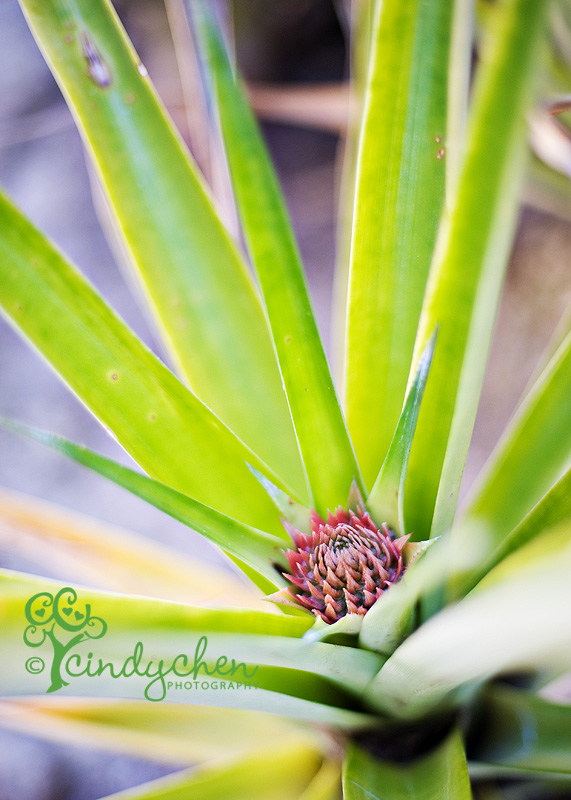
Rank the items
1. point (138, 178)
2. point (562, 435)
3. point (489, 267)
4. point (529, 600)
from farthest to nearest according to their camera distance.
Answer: point (138, 178)
point (562, 435)
point (489, 267)
point (529, 600)

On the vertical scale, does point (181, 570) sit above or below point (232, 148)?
below

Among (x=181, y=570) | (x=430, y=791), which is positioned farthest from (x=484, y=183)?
(x=181, y=570)

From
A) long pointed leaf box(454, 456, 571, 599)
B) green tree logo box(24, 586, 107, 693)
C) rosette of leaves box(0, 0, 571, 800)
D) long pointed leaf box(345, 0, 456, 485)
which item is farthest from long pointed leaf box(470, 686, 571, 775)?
green tree logo box(24, 586, 107, 693)

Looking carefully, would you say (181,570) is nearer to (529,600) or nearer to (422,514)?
(422,514)

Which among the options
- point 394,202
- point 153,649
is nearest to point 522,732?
point 153,649

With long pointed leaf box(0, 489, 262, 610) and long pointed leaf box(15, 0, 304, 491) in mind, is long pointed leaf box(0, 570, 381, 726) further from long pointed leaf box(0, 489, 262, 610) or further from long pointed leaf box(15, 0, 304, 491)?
long pointed leaf box(0, 489, 262, 610)

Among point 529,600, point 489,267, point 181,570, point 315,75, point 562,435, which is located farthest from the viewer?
point 315,75
